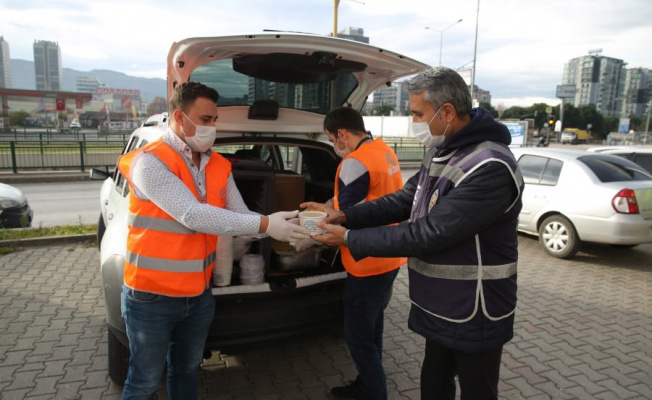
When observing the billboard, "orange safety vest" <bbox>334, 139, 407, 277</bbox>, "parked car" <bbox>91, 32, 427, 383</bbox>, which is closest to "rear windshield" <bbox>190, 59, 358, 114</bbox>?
"parked car" <bbox>91, 32, 427, 383</bbox>

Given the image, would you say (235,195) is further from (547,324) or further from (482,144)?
(547,324)

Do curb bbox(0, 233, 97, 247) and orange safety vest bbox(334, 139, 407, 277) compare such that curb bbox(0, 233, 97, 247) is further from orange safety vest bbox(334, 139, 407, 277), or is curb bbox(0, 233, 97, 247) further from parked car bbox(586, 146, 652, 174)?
parked car bbox(586, 146, 652, 174)

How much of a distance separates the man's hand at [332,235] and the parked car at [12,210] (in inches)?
269

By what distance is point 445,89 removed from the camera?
6.31 feet

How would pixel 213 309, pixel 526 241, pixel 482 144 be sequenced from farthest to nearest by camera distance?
pixel 526 241
pixel 213 309
pixel 482 144

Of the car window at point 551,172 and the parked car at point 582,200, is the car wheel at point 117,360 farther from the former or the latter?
the car window at point 551,172

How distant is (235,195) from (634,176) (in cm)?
625

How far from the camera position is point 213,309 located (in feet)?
7.79

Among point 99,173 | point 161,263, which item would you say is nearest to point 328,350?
point 161,263

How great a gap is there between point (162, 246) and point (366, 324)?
1297mm

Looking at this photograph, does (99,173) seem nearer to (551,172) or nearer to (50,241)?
(50,241)

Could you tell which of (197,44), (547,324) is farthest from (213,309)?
(547,324)

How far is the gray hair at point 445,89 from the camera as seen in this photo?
1923 mm

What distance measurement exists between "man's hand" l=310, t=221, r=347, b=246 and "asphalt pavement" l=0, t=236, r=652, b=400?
2.88 ft
